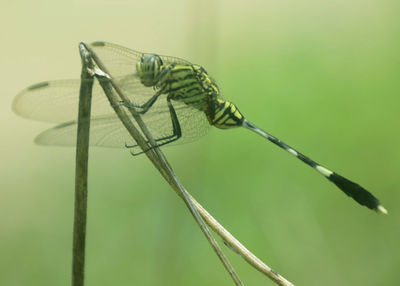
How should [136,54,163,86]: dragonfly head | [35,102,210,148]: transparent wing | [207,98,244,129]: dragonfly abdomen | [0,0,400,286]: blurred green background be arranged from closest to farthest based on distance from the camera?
[35,102,210,148]: transparent wing < [136,54,163,86]: dragonfly head < [207,98,244,129]: dragonfly abdomen < [0,0,400,286]: blurred green background

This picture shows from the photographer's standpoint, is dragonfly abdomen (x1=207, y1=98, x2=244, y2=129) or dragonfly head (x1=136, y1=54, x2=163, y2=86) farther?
dragonfly abdomen (x1=207, y1=98, x2=244, y2=129)

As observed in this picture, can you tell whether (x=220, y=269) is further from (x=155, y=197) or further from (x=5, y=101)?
(x=5, y=101)

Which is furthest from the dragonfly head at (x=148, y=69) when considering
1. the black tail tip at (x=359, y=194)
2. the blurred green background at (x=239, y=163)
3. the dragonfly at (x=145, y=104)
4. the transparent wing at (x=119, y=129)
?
the black tail tip at (x=359, y=194)

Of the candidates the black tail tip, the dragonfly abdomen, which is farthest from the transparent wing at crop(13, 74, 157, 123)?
the black tail tip

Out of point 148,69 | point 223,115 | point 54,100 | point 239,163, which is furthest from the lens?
point 239,163

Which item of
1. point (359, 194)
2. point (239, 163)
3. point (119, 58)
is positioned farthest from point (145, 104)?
point (239, 163)

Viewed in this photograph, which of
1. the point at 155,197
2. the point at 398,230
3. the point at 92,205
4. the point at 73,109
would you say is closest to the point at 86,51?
the point at 73,109

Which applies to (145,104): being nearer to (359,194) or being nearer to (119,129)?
(119,129)

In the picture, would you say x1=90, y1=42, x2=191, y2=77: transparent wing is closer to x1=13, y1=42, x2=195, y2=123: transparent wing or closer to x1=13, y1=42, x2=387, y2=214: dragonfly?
x1=13, y1=42, x2=387, y2=214: dragonfly

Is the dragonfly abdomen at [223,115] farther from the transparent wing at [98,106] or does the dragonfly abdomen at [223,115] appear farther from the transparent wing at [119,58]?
the transparent wing at [119,58]
